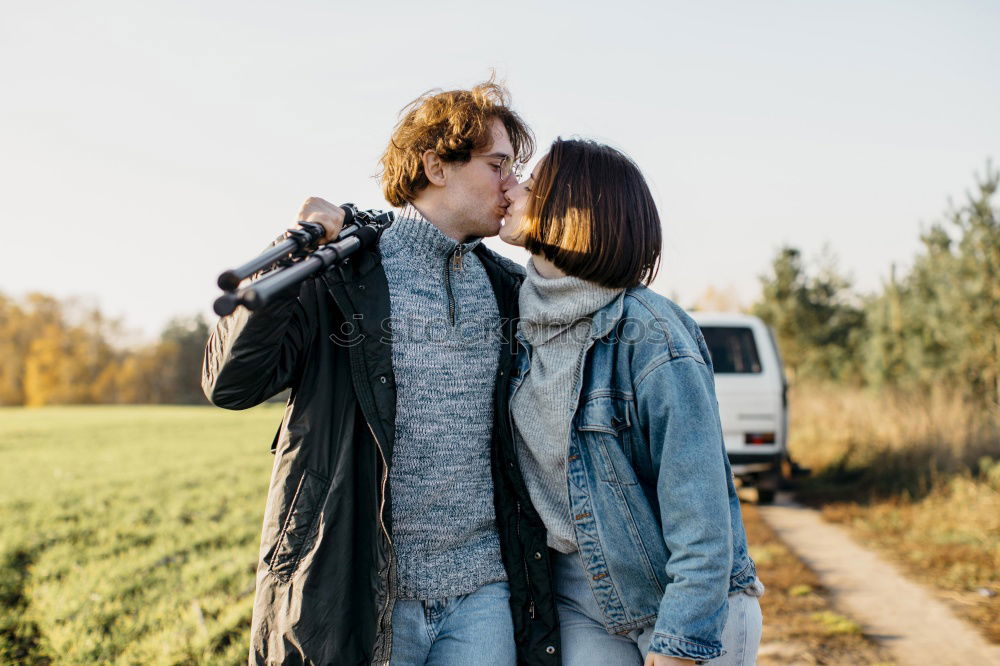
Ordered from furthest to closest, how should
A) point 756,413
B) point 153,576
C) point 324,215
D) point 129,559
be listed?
1. point 756,413
2. point 129,559
3. point 153,576
4. point 324,215

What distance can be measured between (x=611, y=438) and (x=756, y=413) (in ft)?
24.8

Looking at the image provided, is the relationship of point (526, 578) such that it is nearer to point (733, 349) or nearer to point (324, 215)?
point (324, 215)

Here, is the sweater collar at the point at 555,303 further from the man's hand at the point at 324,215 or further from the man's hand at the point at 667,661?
the man's hand at the point at 667,661

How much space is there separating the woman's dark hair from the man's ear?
57 cm

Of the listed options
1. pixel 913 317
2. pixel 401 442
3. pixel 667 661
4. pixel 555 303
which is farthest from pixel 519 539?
pixel 913 317

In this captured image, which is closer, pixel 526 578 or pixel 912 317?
pixel 526 578

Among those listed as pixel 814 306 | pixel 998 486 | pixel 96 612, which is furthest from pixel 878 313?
pixel 96 612

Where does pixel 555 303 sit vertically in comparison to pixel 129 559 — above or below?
above

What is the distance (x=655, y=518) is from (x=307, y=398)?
0.99 metres

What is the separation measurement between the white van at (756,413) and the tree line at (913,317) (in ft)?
14.0

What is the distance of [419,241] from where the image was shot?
8.34 ft

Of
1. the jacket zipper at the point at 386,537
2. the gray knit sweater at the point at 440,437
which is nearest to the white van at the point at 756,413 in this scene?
the gray knit sweater at the point at 440,437

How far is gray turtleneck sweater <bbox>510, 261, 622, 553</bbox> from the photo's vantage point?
2.10m

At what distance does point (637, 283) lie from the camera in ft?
7.00
